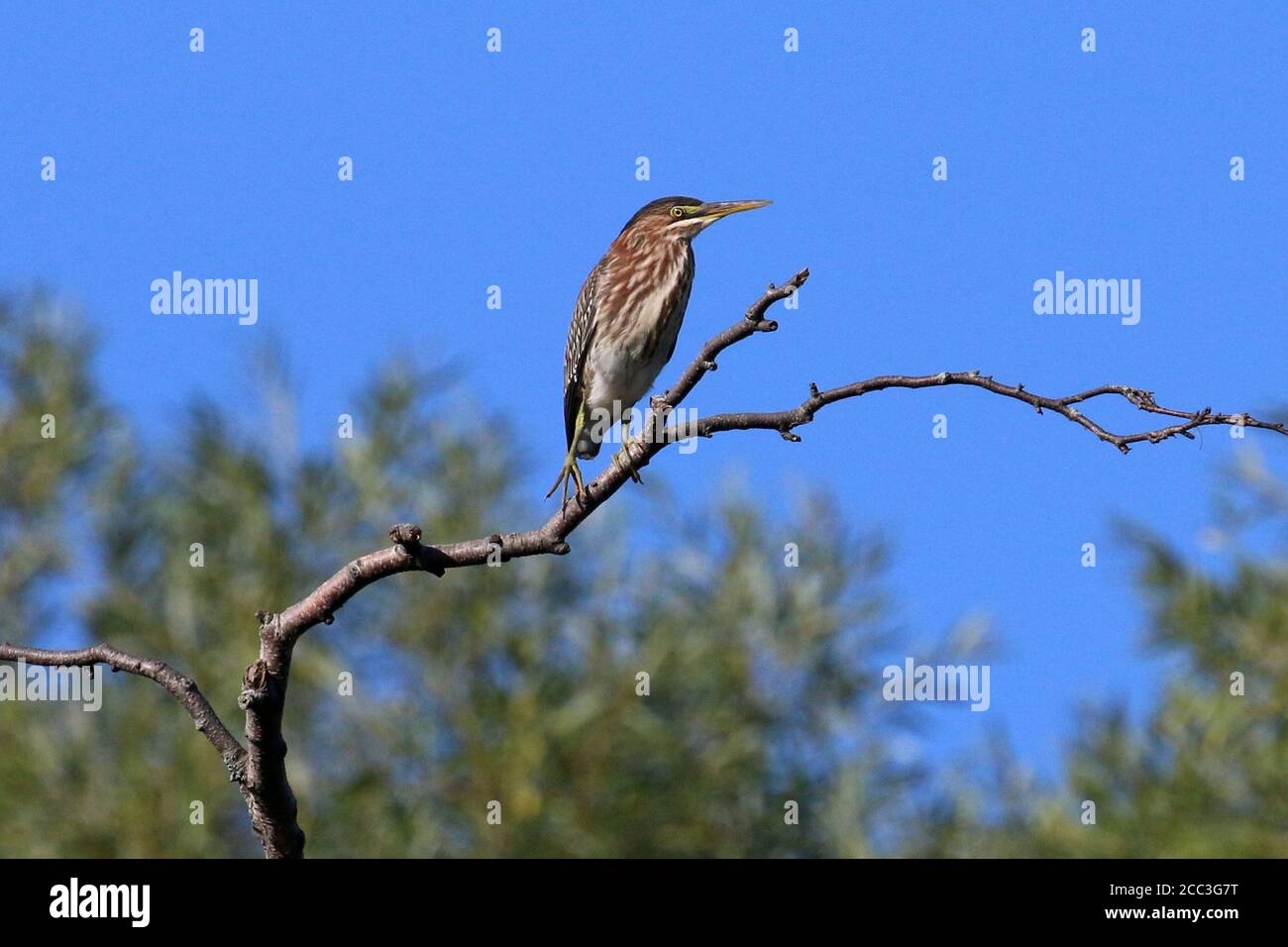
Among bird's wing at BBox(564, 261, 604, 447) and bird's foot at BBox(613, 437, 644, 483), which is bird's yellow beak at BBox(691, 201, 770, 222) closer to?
Answer: bird's wing at BBox(564, 261, 604, 447)

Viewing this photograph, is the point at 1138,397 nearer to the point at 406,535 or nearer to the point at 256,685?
A: the point at 406,535

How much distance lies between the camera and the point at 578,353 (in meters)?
9.06

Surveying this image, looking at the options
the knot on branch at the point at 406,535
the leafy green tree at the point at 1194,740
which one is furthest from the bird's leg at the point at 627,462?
the leafy green tree at the point at 1194,740

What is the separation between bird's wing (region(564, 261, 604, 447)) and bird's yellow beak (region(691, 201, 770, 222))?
0.66 metres

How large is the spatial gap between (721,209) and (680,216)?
30cm

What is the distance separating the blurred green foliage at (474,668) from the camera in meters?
19.2

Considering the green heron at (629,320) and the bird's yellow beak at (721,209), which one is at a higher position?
the bird's yellow beak at (721,209)

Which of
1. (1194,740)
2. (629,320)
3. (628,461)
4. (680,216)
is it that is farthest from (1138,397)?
(1194,740)

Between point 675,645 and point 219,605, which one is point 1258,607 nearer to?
point 675,645

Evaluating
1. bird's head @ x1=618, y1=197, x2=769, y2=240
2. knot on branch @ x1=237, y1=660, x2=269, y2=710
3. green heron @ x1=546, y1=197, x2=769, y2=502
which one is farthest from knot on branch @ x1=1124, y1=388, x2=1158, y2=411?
bird's head @ x1=618, y1=197, x2=769, y2=240

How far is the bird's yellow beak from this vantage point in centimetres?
884

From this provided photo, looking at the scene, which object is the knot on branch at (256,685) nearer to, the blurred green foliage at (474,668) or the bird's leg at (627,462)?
the bird's leg at (627,462)

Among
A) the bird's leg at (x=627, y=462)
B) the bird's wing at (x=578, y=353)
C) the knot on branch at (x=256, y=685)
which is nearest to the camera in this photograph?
the knot on branch at (x=256, y=685)
